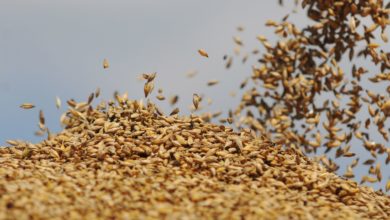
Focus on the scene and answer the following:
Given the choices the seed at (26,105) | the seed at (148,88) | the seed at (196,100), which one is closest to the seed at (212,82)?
the seed at (196,100)

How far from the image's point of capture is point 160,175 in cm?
523

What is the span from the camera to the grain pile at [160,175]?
4.46m

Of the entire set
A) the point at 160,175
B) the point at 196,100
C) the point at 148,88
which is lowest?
the point at 160,175

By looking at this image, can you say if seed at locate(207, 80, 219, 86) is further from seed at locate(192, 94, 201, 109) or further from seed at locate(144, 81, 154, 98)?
seed at locate(144, 81, 154, 98)

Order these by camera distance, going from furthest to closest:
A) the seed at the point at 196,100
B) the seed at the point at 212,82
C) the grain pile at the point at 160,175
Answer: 1. the seed at the point at 196,100
2. the seed at the point at 212,82
3. the grain pile at the point at 160,175

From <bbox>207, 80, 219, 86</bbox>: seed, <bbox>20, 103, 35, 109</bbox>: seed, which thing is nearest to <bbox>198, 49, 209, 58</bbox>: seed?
<bbox>207, 80, 219, 86</bbox>: seed

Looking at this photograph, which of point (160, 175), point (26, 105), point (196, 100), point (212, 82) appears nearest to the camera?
point (160, 175)

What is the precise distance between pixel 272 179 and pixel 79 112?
7.48 feet

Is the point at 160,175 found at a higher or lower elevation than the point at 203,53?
lower

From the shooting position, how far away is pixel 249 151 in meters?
6.02

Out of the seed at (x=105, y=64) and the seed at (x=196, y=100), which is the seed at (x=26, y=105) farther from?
the seed at (x=196, y=100)

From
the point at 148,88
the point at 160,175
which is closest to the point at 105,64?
the point at 148,88

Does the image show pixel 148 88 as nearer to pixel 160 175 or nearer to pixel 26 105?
pixel 26 105

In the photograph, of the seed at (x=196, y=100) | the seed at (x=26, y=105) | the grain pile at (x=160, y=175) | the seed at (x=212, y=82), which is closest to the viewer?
the grain pile at (x=160, y=175)
